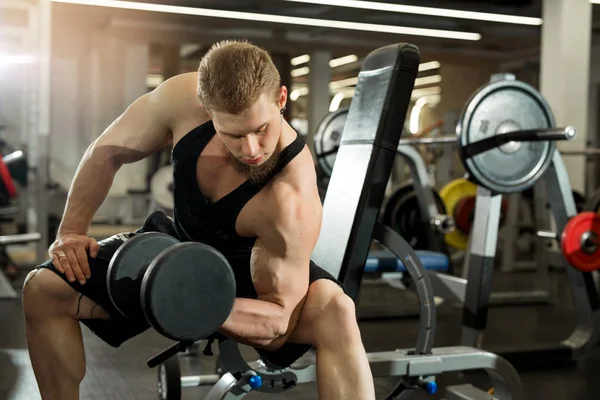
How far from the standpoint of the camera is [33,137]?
4.94 metres

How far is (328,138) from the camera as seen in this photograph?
143 inches

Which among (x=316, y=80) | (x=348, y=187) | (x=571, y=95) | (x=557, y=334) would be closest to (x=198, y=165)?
(x=348, y=187)

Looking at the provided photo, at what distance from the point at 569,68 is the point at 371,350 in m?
3.23

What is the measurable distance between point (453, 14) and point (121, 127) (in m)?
6.16

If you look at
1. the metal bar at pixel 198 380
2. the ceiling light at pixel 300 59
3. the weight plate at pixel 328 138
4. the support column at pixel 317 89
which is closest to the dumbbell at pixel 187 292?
the metal bar at pixel 198 380

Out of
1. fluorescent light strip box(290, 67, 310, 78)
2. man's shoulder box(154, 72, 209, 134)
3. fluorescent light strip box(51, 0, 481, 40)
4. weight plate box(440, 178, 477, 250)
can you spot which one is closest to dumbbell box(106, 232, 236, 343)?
man's shoulder box(154, 72, 209, 134)

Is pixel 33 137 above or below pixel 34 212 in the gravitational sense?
above

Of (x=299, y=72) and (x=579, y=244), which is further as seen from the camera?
(x=299, y=72)

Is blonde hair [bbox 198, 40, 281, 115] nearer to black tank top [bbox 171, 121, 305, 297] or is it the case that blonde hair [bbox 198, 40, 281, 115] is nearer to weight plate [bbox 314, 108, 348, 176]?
black tank top [bbox 171, 121, 305, 297]

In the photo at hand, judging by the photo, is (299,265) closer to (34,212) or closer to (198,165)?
(198,165)

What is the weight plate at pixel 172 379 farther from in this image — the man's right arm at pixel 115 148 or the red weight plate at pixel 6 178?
the red weight plate at pixel 6 178

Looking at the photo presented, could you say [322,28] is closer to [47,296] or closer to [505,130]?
[505,130]

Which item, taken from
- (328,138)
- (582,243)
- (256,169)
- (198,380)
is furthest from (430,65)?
(256,169)

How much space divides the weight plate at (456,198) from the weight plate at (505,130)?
1.58m
